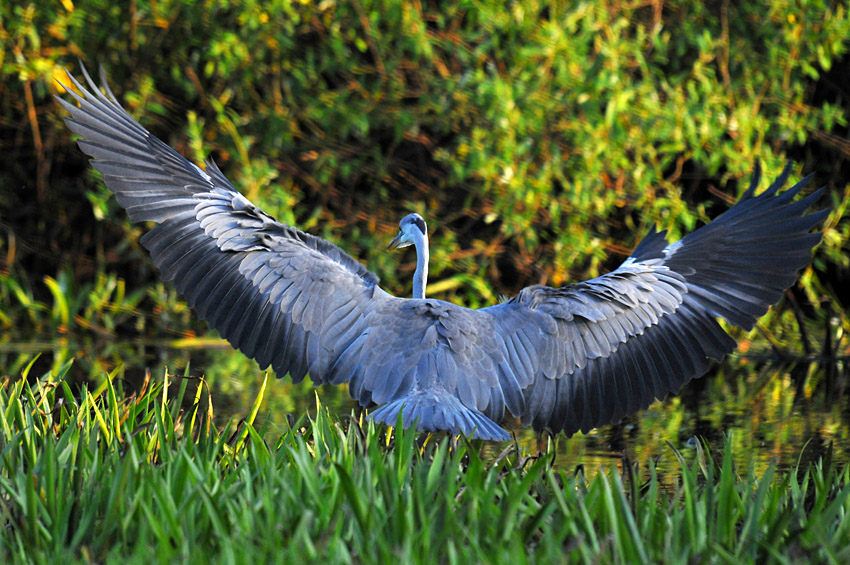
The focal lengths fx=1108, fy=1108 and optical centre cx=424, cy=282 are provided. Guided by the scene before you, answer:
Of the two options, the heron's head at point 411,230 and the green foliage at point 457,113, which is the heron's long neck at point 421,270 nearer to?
the heron's head at point 411,230

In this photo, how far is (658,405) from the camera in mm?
7141

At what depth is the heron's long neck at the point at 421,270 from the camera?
4961mm

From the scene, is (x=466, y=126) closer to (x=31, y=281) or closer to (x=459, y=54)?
(x=459, y=54)

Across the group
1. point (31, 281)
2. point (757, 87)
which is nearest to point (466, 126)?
point (757, 87)

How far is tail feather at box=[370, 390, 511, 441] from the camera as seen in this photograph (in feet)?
13.3

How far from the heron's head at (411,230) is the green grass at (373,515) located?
1.70 m

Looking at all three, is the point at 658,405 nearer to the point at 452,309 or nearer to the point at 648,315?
the point at 648,315

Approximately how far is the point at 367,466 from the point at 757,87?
7.33 m

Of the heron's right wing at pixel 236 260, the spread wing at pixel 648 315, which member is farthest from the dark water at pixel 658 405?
the heron's right wing at pixel 236 260

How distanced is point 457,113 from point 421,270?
14.4ft

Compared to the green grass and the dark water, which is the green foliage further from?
the green grass

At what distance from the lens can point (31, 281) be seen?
10.7 meters

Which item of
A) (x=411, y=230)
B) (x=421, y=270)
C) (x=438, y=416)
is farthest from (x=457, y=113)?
(x=438, y=416)

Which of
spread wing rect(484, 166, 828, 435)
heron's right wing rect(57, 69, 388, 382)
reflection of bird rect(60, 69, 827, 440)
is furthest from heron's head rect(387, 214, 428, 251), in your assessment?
spread wing rect(484, 166, 828, 435)
